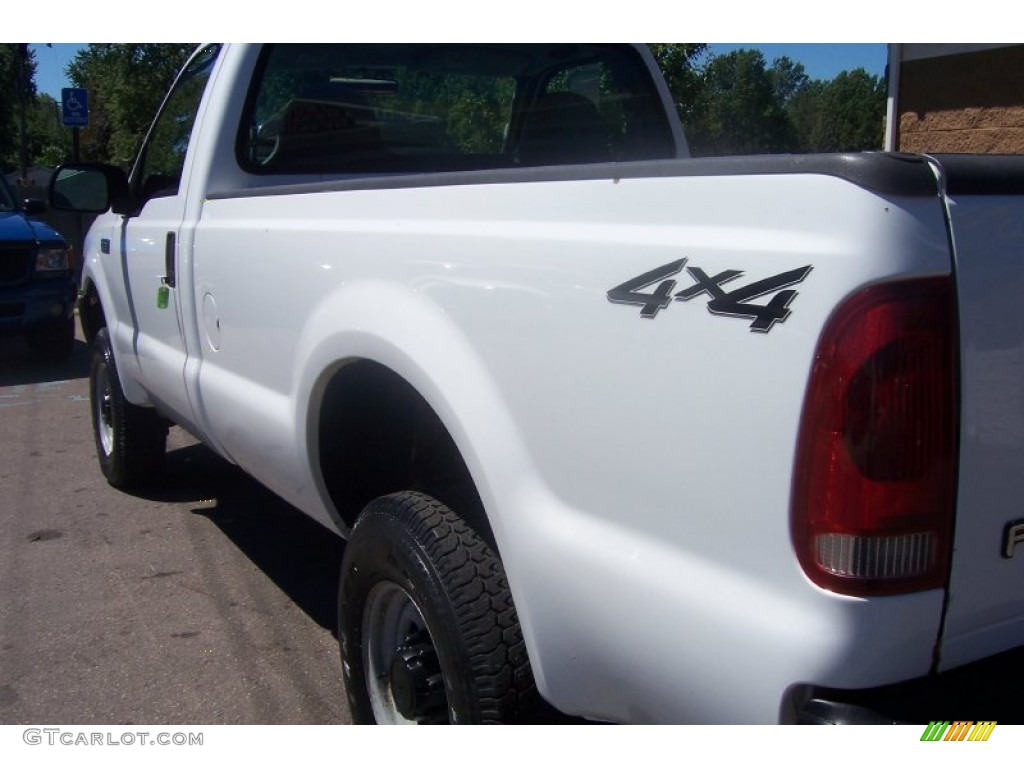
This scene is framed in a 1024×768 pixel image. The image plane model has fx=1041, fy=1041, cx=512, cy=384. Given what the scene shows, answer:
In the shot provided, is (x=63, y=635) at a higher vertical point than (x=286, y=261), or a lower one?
lower

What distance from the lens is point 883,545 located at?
1481 millimetres

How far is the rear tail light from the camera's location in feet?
4.69

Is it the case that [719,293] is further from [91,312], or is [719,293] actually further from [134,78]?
[134,78]

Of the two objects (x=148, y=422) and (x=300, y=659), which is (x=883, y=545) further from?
(x=148, y=422)

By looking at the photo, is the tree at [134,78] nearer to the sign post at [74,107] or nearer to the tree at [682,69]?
the sign post at [74,107]

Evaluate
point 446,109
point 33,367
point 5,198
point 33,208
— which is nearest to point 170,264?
point 446,109

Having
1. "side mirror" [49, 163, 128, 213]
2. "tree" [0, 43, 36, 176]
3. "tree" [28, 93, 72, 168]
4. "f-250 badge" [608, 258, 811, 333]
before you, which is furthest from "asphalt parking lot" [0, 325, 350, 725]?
"tree" [28, 93, 72, 168]

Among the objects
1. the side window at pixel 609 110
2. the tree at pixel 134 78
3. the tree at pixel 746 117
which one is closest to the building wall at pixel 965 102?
the tree at pixel 746 117

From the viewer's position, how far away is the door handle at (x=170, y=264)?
3.63m

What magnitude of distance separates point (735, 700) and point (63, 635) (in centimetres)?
286

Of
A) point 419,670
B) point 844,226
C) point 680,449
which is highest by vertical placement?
point 844,226

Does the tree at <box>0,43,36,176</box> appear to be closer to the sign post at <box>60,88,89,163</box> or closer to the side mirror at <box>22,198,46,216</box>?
the sign post at <box>60,88,89,163</box>

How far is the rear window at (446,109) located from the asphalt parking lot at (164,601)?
64.1 inches
